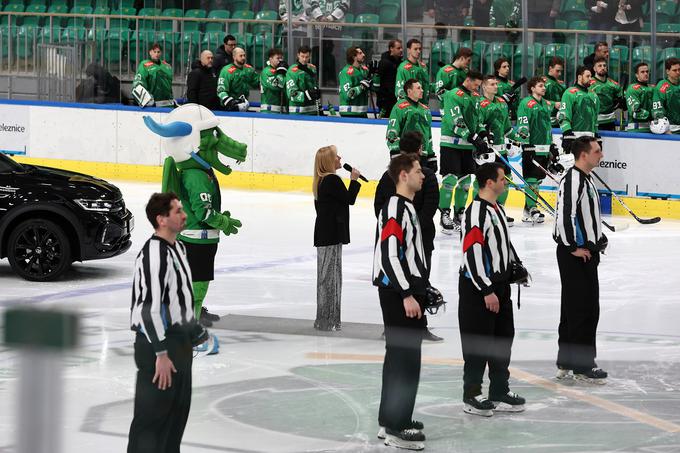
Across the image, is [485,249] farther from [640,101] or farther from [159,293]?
[640,101]

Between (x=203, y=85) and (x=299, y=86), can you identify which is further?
(x=203, y=85)

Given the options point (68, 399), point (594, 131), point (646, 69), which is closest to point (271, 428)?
point (68, 399)

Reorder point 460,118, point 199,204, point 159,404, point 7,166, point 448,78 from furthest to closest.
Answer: point 448,78 → point 460,118 → point 7,166 → point 199,204 → point 159,404

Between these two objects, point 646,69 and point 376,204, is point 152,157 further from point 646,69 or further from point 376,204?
point 376,204

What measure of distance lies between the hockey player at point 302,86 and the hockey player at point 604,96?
3.96 m

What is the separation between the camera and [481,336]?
22.7 ft

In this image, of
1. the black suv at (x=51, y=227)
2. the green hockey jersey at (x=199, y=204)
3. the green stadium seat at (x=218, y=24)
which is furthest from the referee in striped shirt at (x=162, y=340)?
the green stadium seat at (x=218, y=24)

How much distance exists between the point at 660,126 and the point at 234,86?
20.2ft

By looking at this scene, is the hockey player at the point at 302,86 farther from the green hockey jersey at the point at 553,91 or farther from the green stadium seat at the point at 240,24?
the green hockey jersey at the point at 553,91

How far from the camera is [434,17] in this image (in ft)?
62.8

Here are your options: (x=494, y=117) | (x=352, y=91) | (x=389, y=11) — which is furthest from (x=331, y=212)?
(x=389, y=11)

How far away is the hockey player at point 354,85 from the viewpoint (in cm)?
1827

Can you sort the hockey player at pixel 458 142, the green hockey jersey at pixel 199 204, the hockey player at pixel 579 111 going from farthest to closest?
1. the hockey player at pixel 579 111
2. the hockey player at pixel 458 142
3. the green hockey jersey at pixel 199 204

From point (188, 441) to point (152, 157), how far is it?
13.8 m
